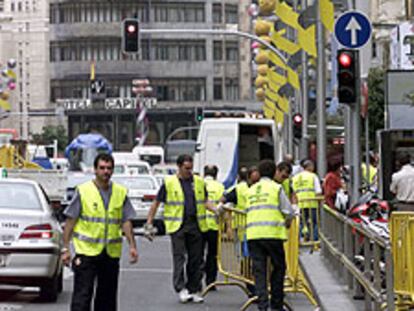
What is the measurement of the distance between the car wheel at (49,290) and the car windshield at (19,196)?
0.93 meters

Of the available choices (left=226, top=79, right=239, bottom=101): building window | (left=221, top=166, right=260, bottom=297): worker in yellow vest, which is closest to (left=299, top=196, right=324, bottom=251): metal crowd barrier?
(left=221, top=166, right=260, bottom=297): worker in yellow vest

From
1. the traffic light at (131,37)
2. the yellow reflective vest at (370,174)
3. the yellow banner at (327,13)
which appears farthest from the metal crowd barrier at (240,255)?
the traffic light at (131,37)

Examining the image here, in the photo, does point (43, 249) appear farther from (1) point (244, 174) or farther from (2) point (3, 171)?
(2) point (3, 171)

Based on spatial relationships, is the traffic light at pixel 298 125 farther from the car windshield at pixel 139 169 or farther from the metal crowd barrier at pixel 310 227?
the metal crowd barrier at pixel 310 227

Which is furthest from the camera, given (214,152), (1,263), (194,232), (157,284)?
(214,152)

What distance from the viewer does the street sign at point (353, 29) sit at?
71.1ft

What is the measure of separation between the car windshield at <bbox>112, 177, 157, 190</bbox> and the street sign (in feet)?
52.2

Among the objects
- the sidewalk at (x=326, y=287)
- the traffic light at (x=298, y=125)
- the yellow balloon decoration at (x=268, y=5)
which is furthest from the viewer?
the traffic light at (x=298, y=125)

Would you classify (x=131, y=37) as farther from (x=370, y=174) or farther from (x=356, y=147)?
(x=356, y=147)

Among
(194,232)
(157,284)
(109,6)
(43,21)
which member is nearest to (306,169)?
(157,284)

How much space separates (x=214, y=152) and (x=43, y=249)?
21.8 m

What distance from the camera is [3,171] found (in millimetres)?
34562

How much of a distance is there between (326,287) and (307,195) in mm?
9863

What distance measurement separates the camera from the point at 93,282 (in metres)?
13.0
